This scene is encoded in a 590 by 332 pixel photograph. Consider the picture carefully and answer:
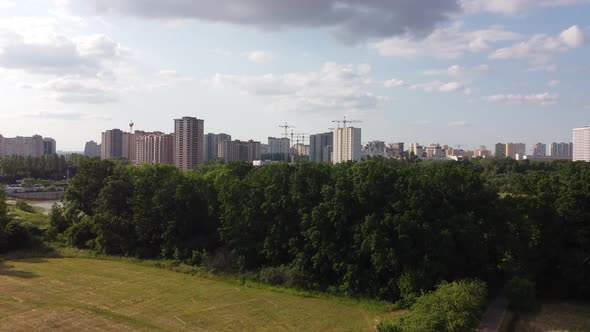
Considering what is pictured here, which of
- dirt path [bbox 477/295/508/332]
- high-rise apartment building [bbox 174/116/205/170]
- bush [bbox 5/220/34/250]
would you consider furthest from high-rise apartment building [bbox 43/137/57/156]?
dirt path [bbox 477/295/508/332]

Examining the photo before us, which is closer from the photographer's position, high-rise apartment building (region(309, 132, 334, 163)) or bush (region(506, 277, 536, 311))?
bush (region(506, 277, 536, 311))

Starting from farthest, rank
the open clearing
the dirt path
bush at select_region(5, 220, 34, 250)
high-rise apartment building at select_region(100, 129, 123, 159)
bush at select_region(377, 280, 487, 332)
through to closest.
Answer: high-rise apartment building at select_region(100, 129, 123, 159)
bush at select_region(5, 220, 34, 250)
the open clearing
the dirt path
bush at select_region(377, 280, 487, 332)

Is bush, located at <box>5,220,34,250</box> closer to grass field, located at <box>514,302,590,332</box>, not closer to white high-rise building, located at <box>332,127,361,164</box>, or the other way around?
grass field, located at <box>514,302,590,332</box>

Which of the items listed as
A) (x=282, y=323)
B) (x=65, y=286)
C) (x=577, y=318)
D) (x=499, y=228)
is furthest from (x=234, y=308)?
(x=577, y=318)

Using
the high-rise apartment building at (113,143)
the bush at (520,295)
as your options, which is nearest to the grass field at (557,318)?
the bush at (520,295)

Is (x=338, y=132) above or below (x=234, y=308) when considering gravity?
above

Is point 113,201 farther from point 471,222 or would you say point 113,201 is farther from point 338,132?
point 338,132
